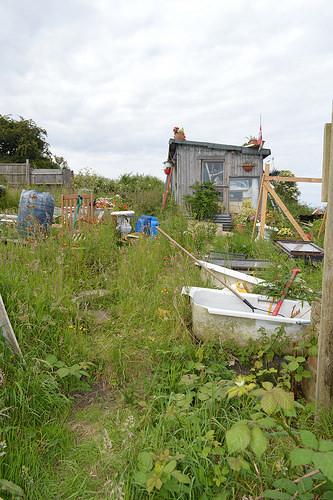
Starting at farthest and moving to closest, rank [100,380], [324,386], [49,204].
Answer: [49,204] < [100,380] < [324,386]

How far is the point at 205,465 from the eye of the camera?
4.88 feet

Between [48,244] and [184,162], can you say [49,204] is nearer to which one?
[48,244]

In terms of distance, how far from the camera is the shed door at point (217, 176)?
36.1ft

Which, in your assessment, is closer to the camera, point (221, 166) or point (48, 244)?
point (48, 244)

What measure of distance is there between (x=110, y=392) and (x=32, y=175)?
14469 millimetres

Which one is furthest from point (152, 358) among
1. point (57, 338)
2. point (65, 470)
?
point (65, 470)

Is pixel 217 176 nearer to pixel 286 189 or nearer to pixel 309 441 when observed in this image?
pixel 286 189

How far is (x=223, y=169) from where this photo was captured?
11016 mm

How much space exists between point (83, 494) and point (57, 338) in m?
1.18

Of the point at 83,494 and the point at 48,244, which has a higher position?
the point at 48,244

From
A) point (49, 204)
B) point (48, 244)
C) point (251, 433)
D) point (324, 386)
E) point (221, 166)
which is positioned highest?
point (221, 166)

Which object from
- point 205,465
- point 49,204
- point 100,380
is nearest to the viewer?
point 205,465

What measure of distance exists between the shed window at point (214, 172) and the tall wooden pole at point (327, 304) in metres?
9.65

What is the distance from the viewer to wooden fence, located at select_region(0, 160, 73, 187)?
1459 cm
